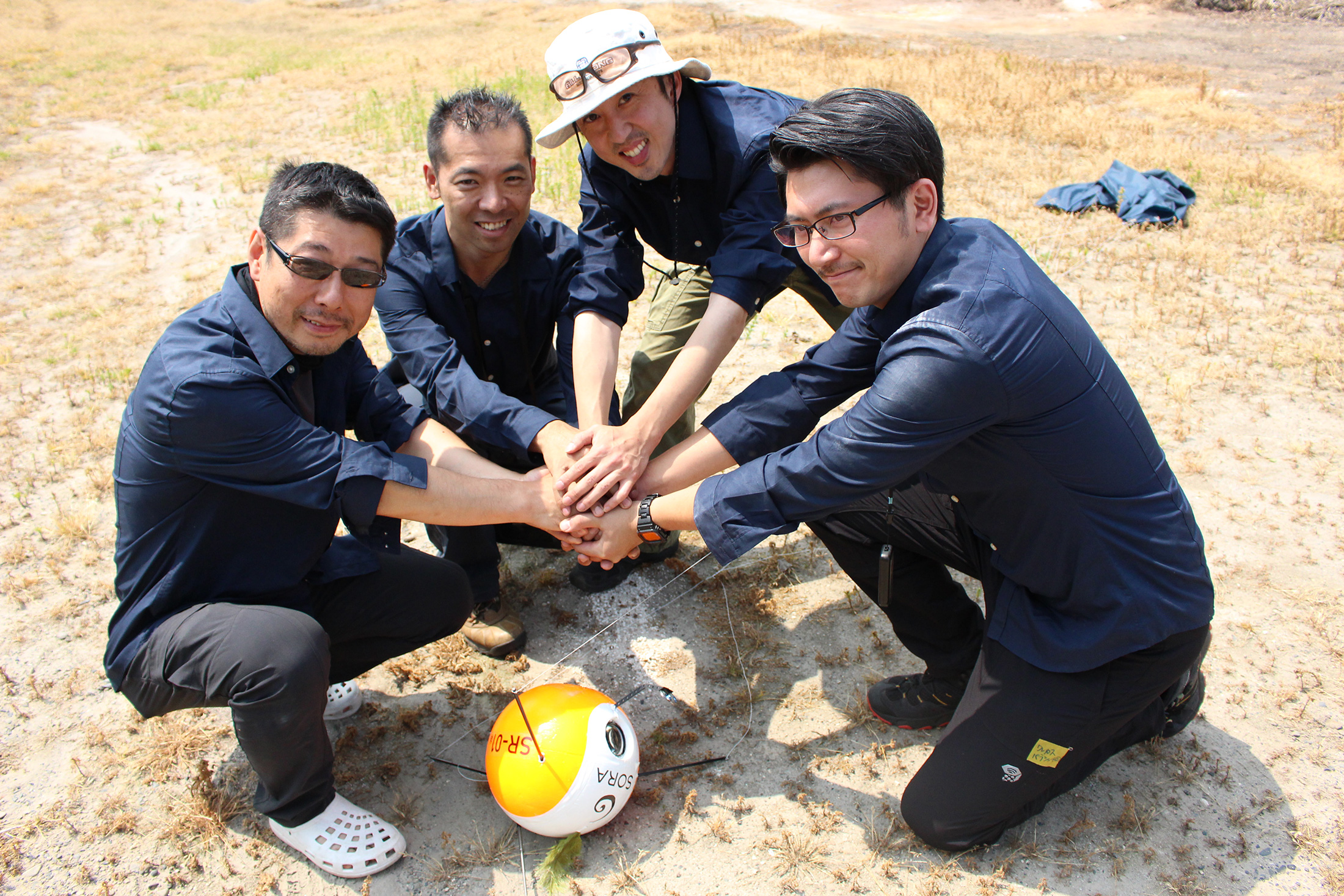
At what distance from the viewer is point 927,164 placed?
2562 millimetres

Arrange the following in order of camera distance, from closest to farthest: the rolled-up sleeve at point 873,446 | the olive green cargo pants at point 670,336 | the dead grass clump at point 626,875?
1. the rolled-up sleeve at point 873,446
2. the dead grass clump at point 626,875
3. the olive green cargo pants at point 670,336

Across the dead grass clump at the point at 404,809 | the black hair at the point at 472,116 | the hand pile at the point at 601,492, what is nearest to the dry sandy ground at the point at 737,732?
the dead grass clump at the point at 404,809

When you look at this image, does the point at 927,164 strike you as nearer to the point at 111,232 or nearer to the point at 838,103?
the point at 838,103

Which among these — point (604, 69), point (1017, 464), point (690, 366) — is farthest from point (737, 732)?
point (604, 69)

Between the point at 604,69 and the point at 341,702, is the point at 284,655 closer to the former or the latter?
the point at 341,702

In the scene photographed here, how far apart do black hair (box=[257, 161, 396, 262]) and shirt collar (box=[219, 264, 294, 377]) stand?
21 cm

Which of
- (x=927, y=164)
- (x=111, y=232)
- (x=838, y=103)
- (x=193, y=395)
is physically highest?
(x=838, y=103)

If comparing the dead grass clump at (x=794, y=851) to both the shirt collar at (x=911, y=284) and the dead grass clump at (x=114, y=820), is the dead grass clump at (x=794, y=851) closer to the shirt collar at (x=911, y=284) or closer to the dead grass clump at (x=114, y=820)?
the shirt collar at (x=911, y=284)

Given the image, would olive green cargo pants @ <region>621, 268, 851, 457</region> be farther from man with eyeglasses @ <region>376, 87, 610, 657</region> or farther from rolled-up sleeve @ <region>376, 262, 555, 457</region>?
rolled-up sleeve @ <region>376, 262, 555, 457</region>

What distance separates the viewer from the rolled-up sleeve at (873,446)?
2414 mm

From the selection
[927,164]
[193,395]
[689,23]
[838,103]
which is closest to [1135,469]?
[927,164]

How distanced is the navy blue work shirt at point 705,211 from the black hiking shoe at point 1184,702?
7.30 feet

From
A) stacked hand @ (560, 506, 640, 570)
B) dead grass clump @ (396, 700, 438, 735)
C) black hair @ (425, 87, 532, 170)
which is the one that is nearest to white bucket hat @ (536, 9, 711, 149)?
black hair @ (425, 87, 532, 170)

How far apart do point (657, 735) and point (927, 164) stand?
94.7 inches
